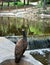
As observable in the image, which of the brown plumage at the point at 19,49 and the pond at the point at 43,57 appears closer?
the brown plumage at the point at 19,49

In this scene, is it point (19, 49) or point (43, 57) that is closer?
point (19, 49)

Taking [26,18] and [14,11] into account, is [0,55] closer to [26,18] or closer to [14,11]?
[26,18]

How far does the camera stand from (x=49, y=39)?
45.8ft

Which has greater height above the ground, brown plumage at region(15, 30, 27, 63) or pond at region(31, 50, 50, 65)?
brown plumage at region(15, 30, 27, 63)

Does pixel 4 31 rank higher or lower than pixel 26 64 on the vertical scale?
lower

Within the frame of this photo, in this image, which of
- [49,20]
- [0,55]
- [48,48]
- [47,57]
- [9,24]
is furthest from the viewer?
[49,20]

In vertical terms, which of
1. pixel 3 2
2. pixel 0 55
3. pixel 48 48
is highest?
pixel 0 55

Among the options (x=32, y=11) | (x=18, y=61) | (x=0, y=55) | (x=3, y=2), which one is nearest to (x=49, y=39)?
(x=0, y=55)

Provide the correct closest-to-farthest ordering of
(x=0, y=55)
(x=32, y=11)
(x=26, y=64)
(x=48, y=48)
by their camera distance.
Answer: (x=26, y=64)
(x=0, y=55)
(x=48, y=48)
(x=32, y=11)

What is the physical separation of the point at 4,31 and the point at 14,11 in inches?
386

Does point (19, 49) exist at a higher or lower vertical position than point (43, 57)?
higher

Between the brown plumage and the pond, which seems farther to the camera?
the pond

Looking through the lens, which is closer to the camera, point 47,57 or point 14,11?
point 47,57

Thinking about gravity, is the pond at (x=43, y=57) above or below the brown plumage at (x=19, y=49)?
below
